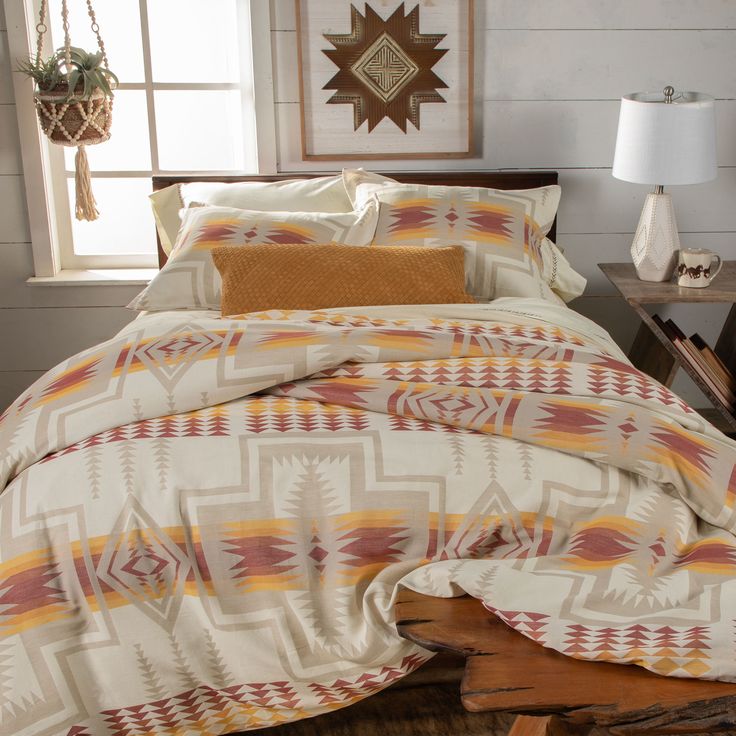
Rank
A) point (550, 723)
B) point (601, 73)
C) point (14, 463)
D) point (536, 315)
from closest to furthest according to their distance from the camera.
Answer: point (550, 723) < point (14, 463) < point (536, 315) < point (601, 73)

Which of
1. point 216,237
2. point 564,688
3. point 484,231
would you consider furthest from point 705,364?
point 564,688

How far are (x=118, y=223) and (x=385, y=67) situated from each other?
42.2 inches

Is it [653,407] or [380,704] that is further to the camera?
[380,704]

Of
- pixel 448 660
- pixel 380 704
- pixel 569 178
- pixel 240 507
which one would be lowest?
pixel 380 704

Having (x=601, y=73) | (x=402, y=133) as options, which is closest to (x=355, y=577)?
(x=402, y=133)

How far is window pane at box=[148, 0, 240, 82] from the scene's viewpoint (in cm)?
Answer: 308

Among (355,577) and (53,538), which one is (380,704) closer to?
(355,577)

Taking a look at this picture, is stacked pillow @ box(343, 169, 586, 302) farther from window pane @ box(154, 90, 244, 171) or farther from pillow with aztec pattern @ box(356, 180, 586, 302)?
window pane @ box(154, 90, 244, 171)

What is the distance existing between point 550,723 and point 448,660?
347mm

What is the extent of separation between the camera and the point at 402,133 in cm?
312

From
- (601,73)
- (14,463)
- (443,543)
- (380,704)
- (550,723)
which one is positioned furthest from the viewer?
(601,73)

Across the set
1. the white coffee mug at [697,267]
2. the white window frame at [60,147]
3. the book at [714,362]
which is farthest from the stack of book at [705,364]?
the white window frame at [60,147]

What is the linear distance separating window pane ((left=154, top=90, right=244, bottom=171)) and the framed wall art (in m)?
0.28

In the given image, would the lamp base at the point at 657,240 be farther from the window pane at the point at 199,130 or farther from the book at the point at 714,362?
the window pane at the point at 199,130
